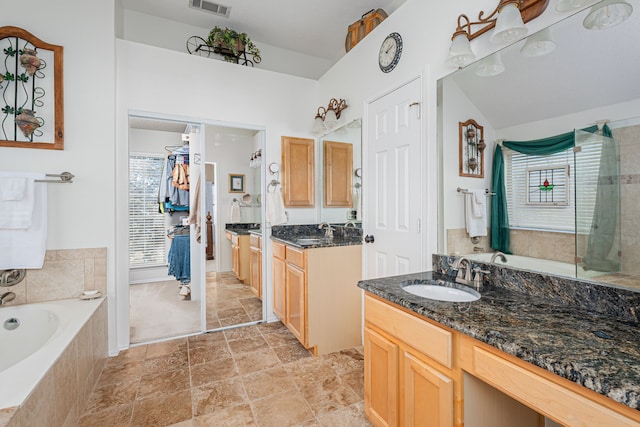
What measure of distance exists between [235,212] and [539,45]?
8.80 ft

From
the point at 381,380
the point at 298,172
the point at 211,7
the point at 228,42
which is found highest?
the point at 211,7

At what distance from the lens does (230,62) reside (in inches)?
120

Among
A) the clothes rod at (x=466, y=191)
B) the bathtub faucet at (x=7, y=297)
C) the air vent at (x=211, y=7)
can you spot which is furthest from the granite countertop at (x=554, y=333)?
the air vent at (x=211, y=7)

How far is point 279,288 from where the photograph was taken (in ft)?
9.80

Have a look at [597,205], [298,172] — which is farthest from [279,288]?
[597,205]

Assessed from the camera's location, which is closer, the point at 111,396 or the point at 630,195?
the point at 630,195

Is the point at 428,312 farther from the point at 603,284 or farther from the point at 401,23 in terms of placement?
the point at 401,23

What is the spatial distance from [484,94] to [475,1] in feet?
1.68

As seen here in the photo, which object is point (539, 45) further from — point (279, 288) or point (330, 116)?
point (279, 288)

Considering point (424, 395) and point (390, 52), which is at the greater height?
point (390, 52)

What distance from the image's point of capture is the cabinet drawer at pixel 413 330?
1114 millimetres

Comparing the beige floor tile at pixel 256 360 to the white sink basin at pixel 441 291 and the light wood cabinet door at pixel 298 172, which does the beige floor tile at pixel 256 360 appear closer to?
the white sink basin at pixel 441 291

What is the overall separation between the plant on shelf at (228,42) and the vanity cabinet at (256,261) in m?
1.93

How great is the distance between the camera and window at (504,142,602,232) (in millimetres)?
1168
